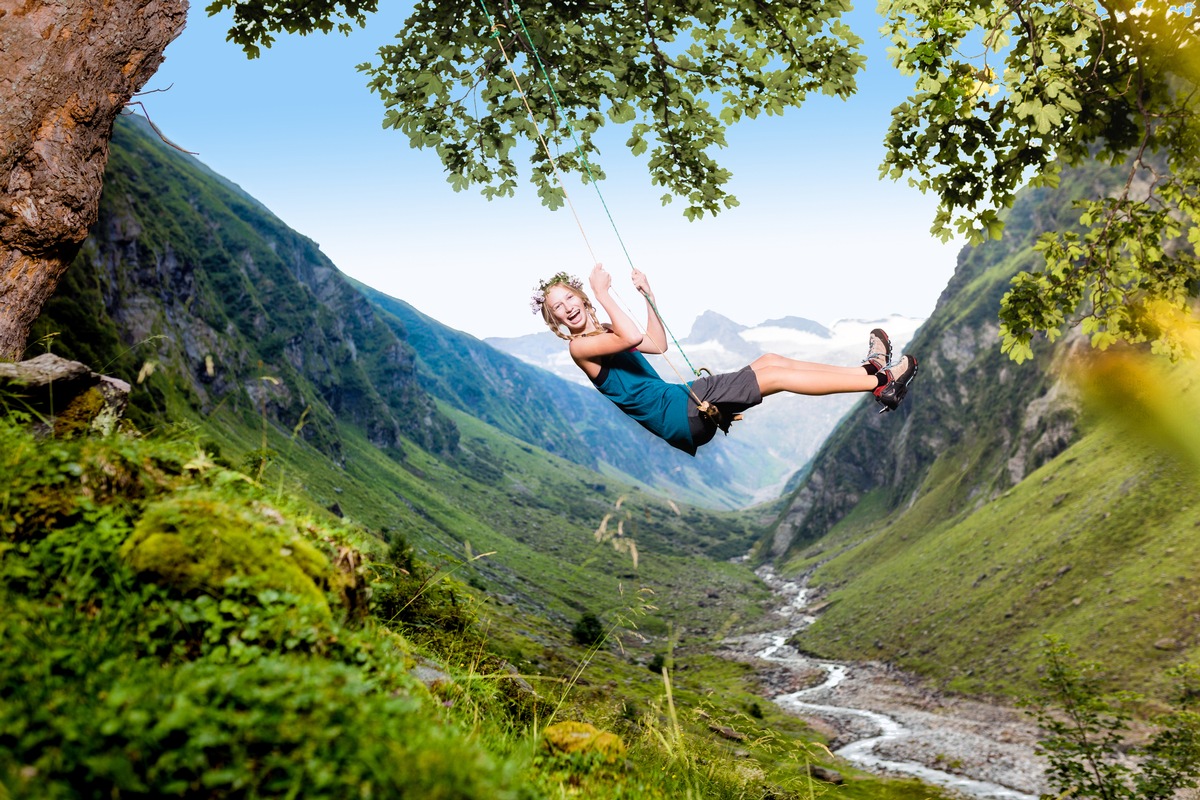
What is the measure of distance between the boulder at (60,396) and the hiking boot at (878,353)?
26.2 feet

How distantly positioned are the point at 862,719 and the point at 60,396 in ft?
221

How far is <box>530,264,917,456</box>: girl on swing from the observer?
288 inches

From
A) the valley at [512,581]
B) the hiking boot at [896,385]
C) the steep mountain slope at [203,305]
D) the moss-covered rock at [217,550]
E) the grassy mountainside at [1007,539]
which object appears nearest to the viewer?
the valley at [512,581]

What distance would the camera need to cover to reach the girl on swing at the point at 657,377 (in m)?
A: 7.31

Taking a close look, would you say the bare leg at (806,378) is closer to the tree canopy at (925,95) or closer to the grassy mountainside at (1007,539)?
the tree canopy at (925,95)

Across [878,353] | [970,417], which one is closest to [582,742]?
[878,353]

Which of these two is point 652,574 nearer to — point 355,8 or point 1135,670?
point 1135,670

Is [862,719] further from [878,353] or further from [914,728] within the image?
[878,353]

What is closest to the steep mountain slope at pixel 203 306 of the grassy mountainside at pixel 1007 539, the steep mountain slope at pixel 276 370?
the steep mountain slope at pixel 276 370

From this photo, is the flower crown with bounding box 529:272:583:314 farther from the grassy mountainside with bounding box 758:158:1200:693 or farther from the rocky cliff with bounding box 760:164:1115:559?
the rocky cliff with bounding box 760:164:1115:559

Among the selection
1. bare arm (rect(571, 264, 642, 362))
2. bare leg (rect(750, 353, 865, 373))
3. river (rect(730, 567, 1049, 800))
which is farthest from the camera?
river (rect(730, 567, 1049, 800))

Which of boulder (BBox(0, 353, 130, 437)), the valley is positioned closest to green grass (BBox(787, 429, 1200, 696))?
the valley

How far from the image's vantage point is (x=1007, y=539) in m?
86.5

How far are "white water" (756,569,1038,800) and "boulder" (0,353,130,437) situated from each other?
161ft
